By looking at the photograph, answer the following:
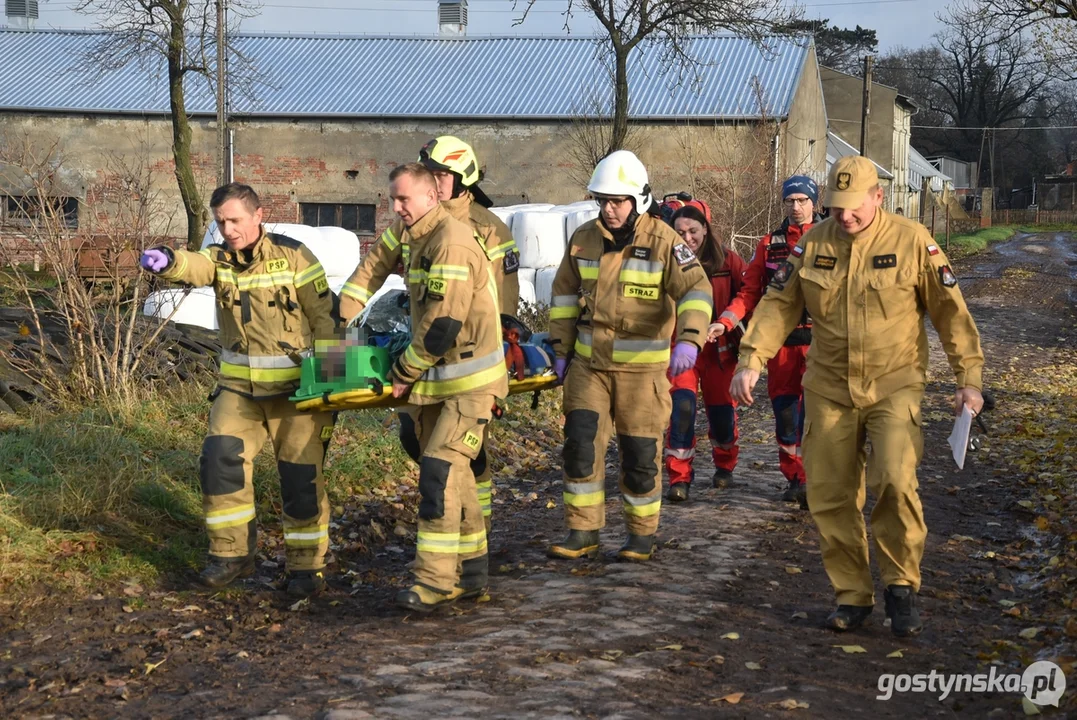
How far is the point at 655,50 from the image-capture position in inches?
1426

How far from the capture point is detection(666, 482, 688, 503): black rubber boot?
8.06 metres

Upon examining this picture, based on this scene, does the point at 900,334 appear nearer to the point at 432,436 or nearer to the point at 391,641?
the point at 432,436

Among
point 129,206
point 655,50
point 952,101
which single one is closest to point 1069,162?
point 952,101

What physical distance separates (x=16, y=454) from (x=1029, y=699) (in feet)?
20.0

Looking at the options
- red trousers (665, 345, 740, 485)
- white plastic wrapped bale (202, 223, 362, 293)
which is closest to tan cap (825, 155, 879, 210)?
red trousers (665, 345, 740, 485)

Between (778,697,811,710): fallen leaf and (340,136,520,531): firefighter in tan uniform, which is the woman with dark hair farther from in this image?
(778,697,811,710): fallen leaf

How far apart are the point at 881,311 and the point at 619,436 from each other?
1.78 meters

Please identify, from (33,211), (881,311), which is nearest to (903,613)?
(881,311)

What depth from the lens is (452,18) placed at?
39.9 metres

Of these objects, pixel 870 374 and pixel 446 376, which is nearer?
pixel 870 374

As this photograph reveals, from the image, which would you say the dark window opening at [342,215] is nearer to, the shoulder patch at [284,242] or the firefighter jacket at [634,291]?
the firefighter jacket at [634,291]

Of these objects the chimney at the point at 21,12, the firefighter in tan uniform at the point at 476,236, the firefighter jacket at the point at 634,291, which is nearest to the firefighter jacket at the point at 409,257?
the firefighter in tan uniform at the point at 476,236

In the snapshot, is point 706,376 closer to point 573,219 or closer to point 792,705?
point 792,705

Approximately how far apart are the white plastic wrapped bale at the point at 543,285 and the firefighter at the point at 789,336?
8137mm
